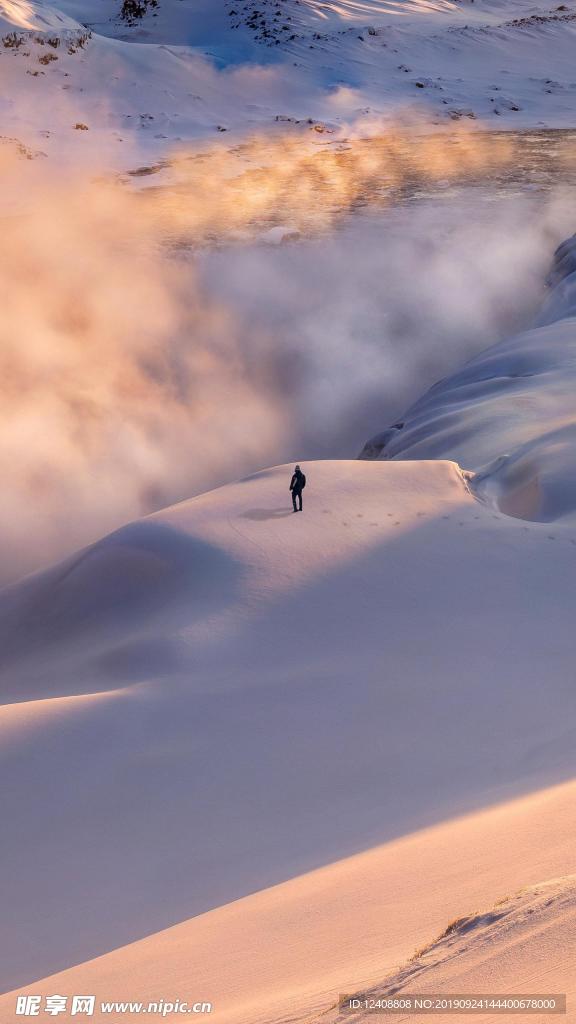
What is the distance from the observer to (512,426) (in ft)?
50.0

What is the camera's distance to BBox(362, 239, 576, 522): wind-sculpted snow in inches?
505

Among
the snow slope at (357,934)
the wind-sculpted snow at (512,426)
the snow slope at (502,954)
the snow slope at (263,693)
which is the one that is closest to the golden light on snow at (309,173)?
the wind-sculpted snow at (512,426)

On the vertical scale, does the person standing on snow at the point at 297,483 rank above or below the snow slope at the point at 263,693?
above

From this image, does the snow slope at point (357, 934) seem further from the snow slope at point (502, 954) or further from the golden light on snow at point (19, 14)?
the golden light on snow at point (19, 14)

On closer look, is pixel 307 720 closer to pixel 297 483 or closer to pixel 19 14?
pixel 297 483

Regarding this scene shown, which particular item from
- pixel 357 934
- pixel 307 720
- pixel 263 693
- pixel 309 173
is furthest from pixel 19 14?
pixel 357 934

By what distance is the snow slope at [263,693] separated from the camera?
6461 millimetres

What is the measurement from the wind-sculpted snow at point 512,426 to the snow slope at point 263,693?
825mm

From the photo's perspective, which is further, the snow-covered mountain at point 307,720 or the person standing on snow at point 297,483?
the person standing on snow at point 297,483

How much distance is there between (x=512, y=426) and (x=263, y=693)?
26.2ft

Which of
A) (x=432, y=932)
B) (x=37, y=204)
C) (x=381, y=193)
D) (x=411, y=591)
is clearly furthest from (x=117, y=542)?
(x=381, y=193)

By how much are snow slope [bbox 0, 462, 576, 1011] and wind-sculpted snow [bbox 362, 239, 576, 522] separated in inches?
32.5

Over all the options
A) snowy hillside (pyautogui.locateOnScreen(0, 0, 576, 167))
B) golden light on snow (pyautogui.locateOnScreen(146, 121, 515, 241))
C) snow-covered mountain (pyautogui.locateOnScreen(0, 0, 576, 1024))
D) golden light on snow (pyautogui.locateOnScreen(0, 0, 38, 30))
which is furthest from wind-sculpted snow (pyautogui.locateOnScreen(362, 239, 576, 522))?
golden light on snow (pyautogui.locateOnScreen(0, 0, 38, 30))

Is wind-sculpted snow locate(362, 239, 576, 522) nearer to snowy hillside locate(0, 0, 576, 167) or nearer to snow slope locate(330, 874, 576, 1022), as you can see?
snow slope locate(330, 874, 576, 1022)
